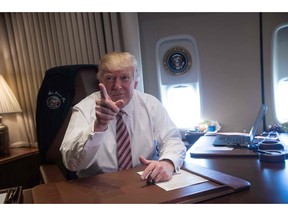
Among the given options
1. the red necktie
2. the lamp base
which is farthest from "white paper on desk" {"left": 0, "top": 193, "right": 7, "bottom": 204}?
the lamp base

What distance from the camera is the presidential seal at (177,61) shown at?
2273 millimetres

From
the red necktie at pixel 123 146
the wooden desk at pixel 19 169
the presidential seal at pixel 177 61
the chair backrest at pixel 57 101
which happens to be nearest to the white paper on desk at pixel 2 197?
the red necktie at pixel 123 146

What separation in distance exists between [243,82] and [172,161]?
1396mm

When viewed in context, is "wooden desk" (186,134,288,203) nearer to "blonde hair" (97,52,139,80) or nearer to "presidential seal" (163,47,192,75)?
"blonde hair" (97,52,139,80)

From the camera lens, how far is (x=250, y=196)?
2.56 ft

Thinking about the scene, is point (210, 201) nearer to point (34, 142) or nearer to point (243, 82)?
point (243, 82)

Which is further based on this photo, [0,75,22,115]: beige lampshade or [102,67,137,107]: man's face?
[0,75,22,115]: beige lampshade

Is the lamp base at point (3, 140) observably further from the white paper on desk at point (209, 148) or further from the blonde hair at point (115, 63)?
the white paper on desk at point (209, 148)

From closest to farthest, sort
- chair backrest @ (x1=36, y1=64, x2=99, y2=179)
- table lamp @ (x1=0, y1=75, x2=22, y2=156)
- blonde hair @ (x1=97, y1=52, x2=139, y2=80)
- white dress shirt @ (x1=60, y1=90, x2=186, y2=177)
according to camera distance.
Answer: white dress shirt @ (x1=60, y1=90, x2=186, y2=177) < blonde hair @ (x1=97, y1=52, x2=139, y2=80) < chair backrest @ (x1=36, y1=64, x2=99, y2=179) < table lamp @ (x1=0, y1=75, x2=22, y2=156)

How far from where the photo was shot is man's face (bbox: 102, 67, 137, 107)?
1.22 m

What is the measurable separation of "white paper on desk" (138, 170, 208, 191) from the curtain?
1597mm

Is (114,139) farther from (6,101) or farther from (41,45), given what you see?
(41,45)

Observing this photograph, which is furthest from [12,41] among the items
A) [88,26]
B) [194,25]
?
[194,25]

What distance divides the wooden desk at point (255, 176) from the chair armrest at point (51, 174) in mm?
708
